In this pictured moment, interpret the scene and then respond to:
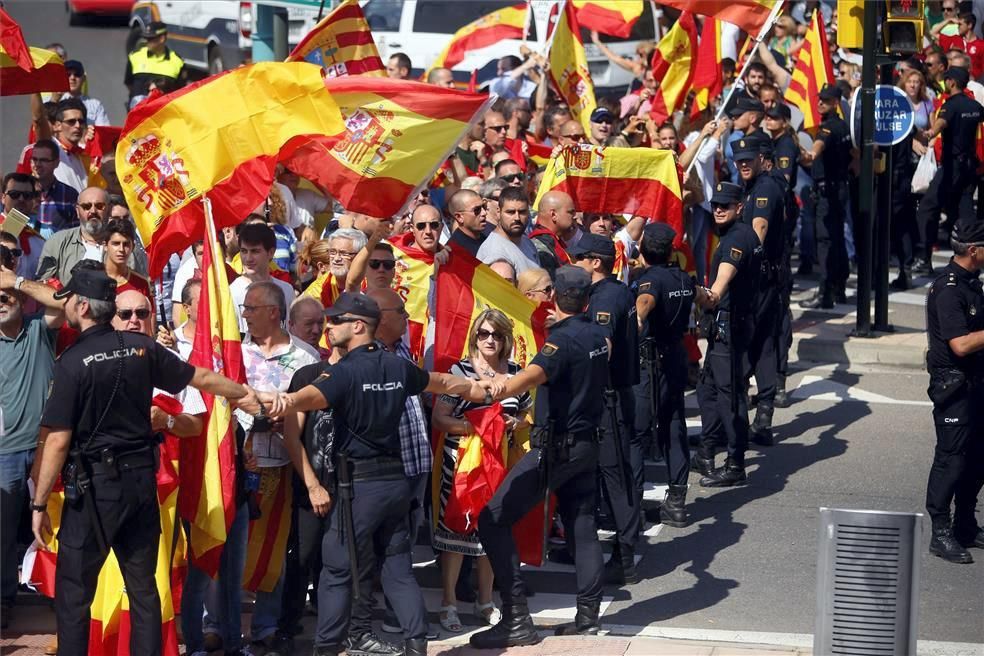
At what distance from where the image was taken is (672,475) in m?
10.6

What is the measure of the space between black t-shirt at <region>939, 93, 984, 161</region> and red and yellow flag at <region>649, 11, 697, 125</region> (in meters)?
3.81

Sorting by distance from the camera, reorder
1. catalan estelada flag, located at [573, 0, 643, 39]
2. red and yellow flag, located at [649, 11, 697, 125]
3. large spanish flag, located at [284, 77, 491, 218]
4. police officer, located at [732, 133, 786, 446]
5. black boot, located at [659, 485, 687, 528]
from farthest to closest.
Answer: catalan estelada flag, located at [573, 0, 643, 39]
red and yellow flag, located at [649, 11, 697, 125]
police officer, located at [732, 133, 786, 446]
black boot, located at [659, 485, 687, 528]
large spanish flag, located at [284, 77, 491, 218]

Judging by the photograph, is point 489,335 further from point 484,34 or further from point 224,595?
point 484,34

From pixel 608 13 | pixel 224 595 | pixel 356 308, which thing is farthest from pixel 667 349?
pixel 608 13

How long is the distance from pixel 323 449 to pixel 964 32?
16171mm

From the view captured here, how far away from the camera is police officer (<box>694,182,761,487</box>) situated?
11.5 metres

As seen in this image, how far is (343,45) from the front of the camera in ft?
36.5

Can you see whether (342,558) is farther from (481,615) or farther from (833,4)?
(833,4)

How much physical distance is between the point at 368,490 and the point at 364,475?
3.2 inches

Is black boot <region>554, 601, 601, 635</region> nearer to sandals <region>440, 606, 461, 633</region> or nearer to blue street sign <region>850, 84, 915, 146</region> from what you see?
sandals <region>440, 606, 461, 633</region>

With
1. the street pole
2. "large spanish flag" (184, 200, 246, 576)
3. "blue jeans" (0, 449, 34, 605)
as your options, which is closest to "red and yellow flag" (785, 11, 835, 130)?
the street pole

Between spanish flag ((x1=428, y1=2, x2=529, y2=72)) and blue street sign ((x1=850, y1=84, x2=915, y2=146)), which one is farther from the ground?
spanish flag ((x1=428, y1=2, x2=529, y2=72))

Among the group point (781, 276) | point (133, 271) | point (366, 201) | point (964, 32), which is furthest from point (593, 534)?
point (964, 32)

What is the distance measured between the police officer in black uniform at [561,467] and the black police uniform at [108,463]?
1951mm
